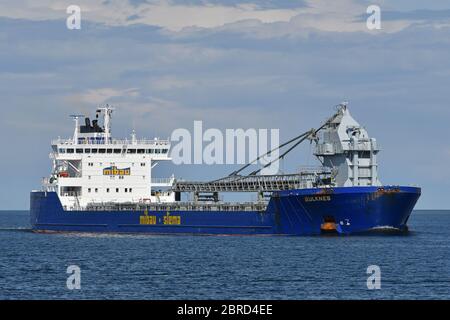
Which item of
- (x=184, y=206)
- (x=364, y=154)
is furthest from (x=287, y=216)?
(x=184, y=206)

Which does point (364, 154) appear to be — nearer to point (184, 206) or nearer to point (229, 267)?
point (184, 206)

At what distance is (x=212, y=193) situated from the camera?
75625 mm

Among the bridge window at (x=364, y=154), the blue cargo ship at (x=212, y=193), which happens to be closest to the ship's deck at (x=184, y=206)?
the blue cargo ship at (x=212, y=193)

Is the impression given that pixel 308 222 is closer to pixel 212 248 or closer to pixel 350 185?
pixel 350 185

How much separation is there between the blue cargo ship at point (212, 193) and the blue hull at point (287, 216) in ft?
0.22

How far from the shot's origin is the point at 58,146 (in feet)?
251

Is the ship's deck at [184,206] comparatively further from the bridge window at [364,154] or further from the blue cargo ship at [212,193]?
the bridge window at [364,154]

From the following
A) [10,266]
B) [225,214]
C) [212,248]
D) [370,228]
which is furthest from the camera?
[225,214]

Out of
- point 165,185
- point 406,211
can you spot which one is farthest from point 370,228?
point 165,185

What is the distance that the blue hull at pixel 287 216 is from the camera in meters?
61.3

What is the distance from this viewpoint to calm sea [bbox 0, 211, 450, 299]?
125ft

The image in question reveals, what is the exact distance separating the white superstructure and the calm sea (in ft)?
29.3

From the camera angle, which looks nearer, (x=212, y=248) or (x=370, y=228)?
(x=212, y=248)
